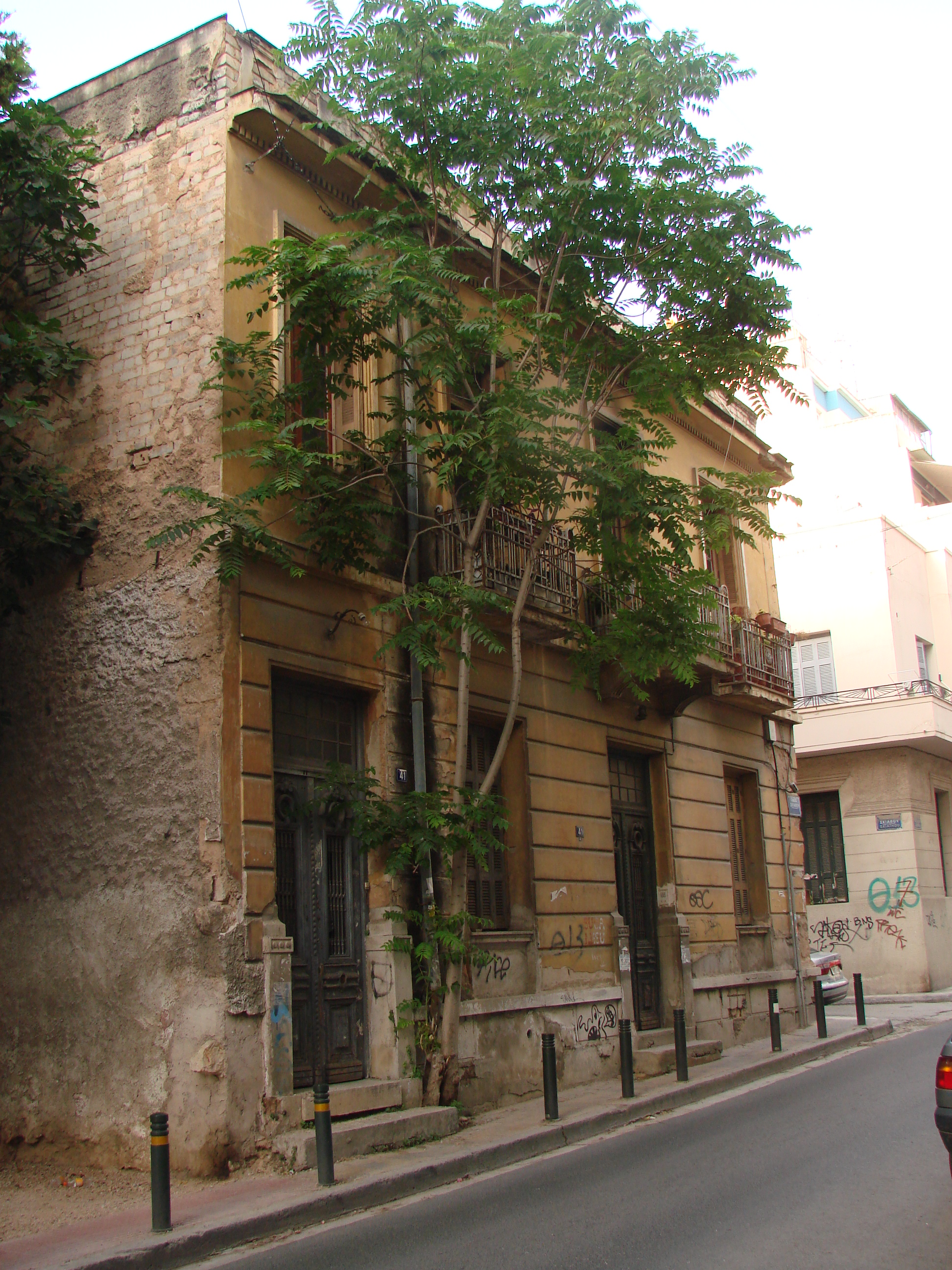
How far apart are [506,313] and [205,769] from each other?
5306 mm

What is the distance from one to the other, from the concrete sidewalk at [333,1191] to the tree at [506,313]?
112 centimetres

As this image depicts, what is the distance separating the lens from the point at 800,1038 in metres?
15.8

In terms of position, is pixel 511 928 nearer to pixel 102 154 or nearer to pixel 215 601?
pixel 215 601

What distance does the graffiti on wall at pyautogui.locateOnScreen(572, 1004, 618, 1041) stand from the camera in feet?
41.1

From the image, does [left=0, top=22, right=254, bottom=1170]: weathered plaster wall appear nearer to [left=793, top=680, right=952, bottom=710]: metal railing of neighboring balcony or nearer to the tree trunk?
the tree trunk

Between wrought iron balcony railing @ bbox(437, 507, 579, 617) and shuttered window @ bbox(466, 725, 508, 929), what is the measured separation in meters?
1.65

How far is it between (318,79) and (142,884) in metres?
7.40

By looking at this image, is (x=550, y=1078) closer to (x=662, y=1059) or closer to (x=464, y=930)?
(x=464, y=930)

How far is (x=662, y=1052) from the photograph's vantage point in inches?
497

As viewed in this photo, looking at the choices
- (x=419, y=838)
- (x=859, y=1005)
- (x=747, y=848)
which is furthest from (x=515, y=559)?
(x=859, y=1005)

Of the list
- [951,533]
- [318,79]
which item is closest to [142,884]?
[318,79]

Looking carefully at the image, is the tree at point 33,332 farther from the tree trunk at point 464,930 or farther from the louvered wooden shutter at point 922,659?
the louvered wooden shutter at point 922,659

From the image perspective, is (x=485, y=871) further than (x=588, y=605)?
No

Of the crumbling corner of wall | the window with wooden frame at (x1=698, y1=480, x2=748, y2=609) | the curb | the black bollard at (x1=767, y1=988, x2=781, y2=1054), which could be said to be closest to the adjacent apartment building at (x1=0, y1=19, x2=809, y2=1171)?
the crumbling corner of wall
